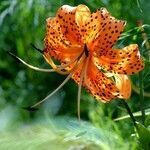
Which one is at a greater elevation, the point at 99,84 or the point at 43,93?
the point at 99,84

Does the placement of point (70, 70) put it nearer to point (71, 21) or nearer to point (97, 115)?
point (71, 21)

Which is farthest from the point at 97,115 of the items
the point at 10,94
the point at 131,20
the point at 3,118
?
the point at 10,94

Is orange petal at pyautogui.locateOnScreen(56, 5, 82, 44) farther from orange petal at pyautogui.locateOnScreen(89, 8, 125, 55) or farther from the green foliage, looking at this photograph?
the green foliage

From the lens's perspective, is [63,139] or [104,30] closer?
[104,30]

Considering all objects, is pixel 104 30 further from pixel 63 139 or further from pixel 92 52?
pixel 63 139

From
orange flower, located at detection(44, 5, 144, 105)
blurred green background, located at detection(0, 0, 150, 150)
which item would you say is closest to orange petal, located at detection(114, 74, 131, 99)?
orange flower, located at detection(44, 5, 144, 105)

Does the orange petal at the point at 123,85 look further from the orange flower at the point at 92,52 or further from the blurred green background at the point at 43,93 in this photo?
the blurred green background at the point at 43,93

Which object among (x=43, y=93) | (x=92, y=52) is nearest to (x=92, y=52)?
(x=92, y=52)
